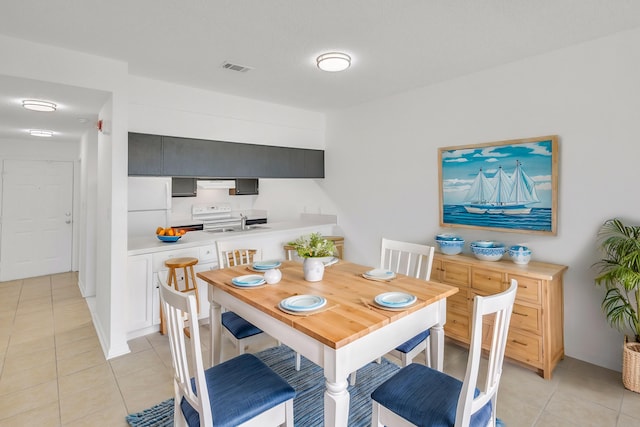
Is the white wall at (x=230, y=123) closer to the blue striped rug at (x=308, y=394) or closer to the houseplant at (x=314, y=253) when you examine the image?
the houseplant at (x=314, y=253)

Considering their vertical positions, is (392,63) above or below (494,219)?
above

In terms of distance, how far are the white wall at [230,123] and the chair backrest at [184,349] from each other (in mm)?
2440

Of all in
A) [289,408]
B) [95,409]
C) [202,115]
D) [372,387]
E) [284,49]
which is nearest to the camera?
[289,408]

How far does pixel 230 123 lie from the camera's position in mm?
3916

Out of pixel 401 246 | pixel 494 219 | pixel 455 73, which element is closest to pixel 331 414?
pixel 401 246

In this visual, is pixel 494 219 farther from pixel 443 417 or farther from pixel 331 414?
pixel 331 414

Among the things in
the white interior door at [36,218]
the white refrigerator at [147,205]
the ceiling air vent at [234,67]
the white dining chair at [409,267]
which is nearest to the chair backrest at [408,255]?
the white dining chair at [409,267]

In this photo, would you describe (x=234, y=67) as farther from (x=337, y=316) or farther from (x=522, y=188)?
(x=522, y=188)

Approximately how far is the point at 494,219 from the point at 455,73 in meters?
1.45

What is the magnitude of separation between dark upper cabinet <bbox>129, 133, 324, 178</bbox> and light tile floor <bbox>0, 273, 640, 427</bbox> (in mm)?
1703

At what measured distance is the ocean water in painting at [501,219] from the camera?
279cm

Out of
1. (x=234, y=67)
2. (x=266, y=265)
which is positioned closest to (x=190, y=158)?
(x=234, y=67)

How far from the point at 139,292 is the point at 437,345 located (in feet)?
8.83

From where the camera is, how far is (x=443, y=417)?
135 cm
